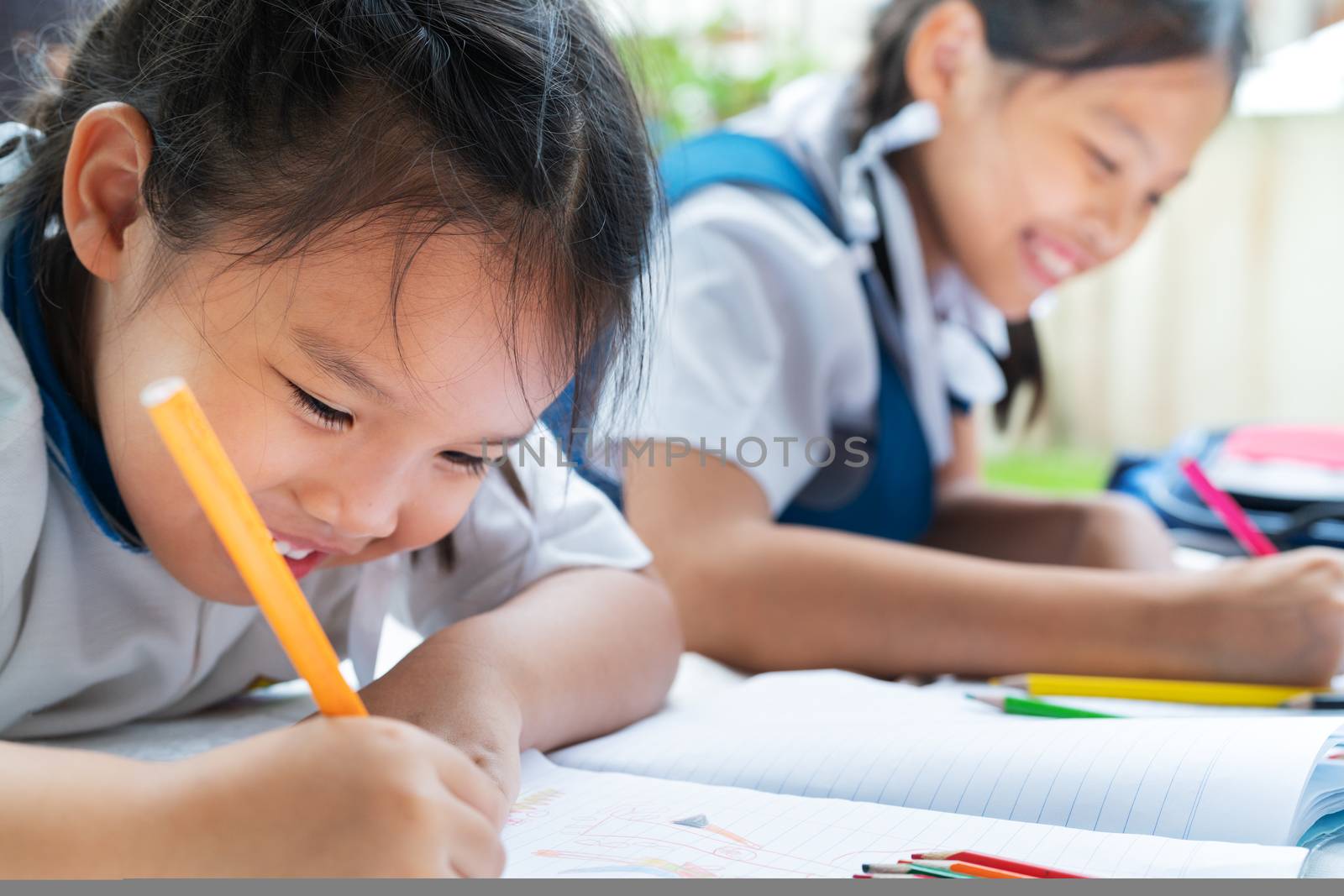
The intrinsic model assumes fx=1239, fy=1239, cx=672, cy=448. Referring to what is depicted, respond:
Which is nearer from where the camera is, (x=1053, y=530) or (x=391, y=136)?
(x=391, y=136)

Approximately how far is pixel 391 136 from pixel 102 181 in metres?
0.11

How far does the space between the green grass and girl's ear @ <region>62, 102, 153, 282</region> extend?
138 cm

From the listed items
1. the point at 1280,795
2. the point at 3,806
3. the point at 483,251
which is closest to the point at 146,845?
the point at 3,806

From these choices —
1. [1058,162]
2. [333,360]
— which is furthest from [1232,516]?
[333,360]

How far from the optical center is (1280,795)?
0.38m

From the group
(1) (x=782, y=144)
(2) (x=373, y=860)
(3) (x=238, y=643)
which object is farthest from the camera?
(1) (x=782, y=144)

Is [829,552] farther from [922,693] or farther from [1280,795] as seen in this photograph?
[1280,795]

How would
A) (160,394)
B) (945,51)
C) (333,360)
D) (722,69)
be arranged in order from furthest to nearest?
(722,69), (945,51), (333,360), (160,394)

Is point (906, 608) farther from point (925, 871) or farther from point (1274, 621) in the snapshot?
point (925, 871)

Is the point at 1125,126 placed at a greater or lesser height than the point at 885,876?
greater

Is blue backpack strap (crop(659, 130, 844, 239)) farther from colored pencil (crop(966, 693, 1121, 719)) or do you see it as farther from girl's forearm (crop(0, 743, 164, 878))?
girl's forearm (crop(0, 743, 164, 878))

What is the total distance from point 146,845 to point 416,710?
0.12 metres

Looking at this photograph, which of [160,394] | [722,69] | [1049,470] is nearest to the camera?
[160,394]

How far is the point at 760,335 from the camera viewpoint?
0.70 m
